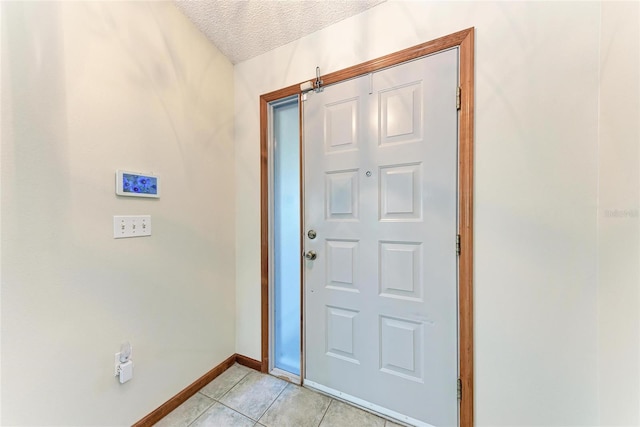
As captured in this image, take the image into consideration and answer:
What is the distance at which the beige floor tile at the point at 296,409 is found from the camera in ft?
4.33

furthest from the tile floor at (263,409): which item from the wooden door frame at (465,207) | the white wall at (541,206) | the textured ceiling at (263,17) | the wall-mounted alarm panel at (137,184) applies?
the textured ceiling at (263,17)

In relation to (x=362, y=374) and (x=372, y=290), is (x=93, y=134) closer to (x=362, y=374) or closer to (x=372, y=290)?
(x=372, y=290)

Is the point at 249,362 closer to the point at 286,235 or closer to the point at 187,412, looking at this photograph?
the point at 187,412

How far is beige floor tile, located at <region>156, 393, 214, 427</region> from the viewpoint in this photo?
52.1 inches

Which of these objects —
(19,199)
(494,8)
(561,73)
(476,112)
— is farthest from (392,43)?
(19,199)

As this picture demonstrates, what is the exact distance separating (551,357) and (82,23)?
8.54 feet

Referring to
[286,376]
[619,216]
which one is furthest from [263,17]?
[286,376]

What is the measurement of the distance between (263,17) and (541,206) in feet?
6.15

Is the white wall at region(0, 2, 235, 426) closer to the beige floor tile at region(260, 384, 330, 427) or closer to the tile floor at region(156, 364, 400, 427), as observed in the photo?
the tile floor at region(156, 364, 400, 427)

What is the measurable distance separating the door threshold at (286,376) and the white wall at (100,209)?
441 mm

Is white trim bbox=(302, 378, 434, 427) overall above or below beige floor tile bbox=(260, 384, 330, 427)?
above

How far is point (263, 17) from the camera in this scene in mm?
1478

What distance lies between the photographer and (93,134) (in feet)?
3.63

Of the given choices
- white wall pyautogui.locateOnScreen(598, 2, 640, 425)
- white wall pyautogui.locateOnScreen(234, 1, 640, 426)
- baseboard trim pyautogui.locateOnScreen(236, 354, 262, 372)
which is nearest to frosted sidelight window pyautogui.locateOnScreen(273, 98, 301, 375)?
baseboard trim pyautogui.locateOnScreen(236, 354, 262, 372)
